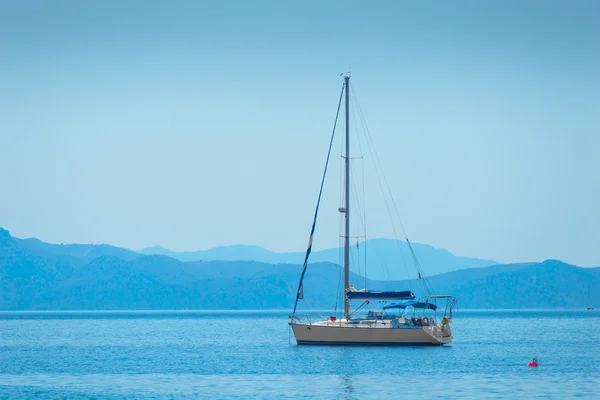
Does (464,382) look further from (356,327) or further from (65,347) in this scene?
(65,347)

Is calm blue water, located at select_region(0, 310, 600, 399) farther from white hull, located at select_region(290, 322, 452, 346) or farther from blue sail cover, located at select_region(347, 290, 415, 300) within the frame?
blue sail cover, located at select_region(347, 290, 415, 300)

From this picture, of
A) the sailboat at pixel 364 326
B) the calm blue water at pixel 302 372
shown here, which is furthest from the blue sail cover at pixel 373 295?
the calm blue water at pixel 302 372

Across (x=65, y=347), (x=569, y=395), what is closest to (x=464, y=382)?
(x=569, y=395)

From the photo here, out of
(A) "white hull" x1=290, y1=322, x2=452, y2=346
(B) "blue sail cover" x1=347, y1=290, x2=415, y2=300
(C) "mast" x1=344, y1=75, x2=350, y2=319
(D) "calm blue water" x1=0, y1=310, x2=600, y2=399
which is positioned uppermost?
(C) "mast" x1=344, y1=75, x2=350, y2=319

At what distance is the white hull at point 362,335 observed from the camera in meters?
69.9

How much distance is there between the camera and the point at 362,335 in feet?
230

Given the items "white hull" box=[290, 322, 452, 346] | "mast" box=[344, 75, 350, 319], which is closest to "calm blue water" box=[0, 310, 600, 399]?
"white hull" box=[290, 322, 452, 346]

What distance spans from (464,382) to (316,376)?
8605 mm

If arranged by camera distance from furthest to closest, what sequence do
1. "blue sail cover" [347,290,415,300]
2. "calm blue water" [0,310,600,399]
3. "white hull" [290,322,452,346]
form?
"blue sail cover" [347,290,415,300], "white hull" [290,322,452,346], "calm blue water" [0,310,600,399]

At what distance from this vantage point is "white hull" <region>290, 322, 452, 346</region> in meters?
69.9

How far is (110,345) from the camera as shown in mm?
94812

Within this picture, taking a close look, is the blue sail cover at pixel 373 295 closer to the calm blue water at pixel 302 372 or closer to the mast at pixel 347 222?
the mast at pixel 347 222

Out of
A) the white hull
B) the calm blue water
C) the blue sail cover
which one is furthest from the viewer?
Answer: the blue sail cover

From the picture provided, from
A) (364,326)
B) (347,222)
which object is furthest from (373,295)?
(347,222)
